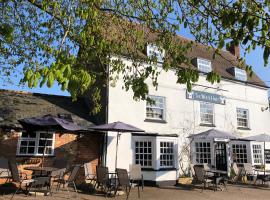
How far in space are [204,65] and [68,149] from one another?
11.0m

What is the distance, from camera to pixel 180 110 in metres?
17.7

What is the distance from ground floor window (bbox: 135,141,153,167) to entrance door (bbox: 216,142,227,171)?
16.6ft

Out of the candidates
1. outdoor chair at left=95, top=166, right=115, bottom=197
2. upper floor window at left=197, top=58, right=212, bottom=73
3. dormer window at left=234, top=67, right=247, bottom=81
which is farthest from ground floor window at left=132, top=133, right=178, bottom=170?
dormer window at left=234, top=67, right=247, bottom=81

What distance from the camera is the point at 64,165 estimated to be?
40.7 ft

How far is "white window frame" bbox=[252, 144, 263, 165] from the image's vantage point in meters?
19.5

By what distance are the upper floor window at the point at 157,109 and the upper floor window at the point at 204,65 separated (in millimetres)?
4287

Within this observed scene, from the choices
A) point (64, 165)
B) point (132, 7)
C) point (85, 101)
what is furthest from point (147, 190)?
point (132, 7)

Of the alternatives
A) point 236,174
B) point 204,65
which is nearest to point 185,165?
point 236,174

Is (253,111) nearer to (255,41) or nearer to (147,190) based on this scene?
(147,190)

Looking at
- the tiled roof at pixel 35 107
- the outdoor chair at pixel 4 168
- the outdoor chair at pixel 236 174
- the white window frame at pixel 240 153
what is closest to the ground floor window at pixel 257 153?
the white window frame at pixel 240 153

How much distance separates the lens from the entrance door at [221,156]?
1814 cm

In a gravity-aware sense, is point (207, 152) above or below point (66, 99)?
below

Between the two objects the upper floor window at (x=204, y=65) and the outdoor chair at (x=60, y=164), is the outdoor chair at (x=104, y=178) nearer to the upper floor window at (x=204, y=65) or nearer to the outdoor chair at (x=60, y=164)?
the outdoor chair at (x=60, y=164)

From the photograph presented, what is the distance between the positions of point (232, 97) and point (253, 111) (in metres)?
2.28
